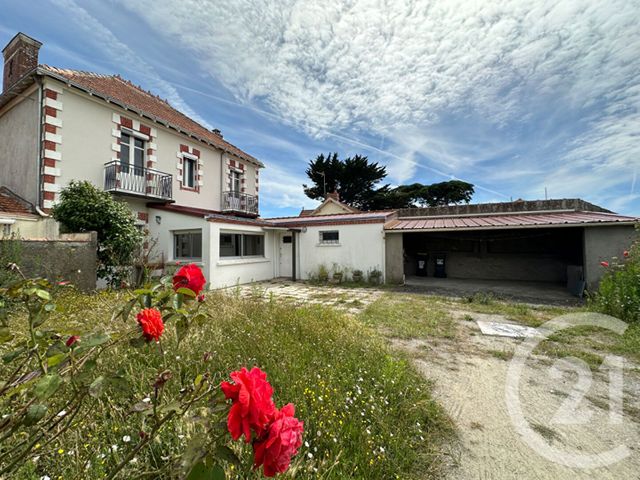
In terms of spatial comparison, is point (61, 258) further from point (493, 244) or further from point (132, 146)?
point (493, 244)

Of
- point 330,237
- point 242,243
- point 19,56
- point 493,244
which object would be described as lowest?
point 493,244

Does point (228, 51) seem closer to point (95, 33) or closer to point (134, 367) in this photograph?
point (95, 33)

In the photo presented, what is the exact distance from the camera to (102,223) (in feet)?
23.5

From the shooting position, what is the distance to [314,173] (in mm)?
30516

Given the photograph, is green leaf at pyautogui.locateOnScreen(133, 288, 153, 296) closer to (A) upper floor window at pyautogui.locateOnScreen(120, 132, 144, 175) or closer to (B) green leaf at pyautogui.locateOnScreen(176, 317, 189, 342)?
(B) green leaf at pyautogui.locateOnScreen(176, 317, 189, 342)

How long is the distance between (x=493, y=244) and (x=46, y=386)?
50.6 feet

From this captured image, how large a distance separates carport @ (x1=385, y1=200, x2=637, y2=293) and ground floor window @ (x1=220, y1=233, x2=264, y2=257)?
612 cm

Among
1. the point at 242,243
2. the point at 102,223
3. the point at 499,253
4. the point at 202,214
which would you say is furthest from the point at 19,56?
the point at 499,253

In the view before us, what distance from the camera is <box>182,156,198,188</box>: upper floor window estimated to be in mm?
12648

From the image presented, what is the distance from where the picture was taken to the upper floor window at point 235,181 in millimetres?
15370

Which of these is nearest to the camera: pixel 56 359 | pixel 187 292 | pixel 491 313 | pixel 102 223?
pixel 56 359

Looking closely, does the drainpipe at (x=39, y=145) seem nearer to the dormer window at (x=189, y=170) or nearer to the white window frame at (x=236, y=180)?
the dormer window at (x=189, y=170)

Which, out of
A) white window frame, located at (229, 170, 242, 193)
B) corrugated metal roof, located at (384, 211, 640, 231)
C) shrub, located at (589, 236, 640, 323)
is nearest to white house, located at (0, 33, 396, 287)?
white window frame, located at (229, 170, 242, 193)

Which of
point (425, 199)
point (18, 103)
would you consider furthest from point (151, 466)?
point (425, 199)
